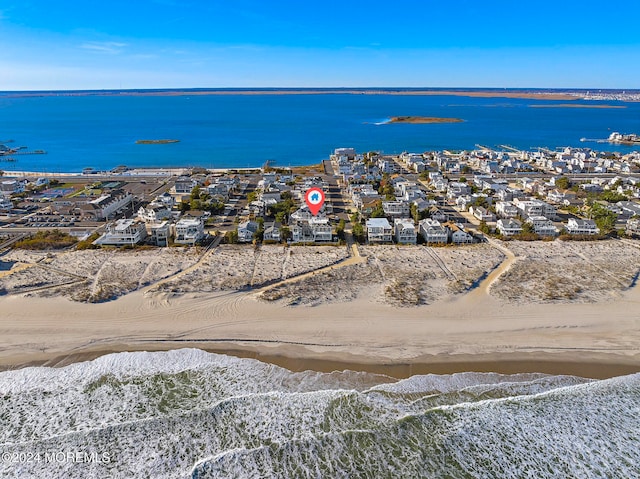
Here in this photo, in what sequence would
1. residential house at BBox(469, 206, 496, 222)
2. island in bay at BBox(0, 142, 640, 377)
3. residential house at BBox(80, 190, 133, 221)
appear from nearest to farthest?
island in bay at BBox(0, 142, 640, 377)
residential house at BBox(469, 206, 496, 222)
residential house at BBox(80, 190, 133, 221)

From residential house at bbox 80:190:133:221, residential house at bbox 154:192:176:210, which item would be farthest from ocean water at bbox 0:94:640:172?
residential house at bbox 154:192:176:210

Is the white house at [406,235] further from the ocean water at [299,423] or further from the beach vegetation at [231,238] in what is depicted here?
the ocean water at [299,423]

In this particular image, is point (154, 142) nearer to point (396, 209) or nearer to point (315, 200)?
point (315, 200)

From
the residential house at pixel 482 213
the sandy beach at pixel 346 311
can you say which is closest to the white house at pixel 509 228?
the residential house at pixel 482 213

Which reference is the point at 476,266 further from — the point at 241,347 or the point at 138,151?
the point at 138,151

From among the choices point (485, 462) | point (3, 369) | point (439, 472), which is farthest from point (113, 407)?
point (485, 462)

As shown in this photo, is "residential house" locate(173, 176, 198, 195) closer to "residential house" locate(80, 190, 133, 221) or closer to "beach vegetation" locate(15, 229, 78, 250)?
"residential house" locate(80, 190, 133, 221)
